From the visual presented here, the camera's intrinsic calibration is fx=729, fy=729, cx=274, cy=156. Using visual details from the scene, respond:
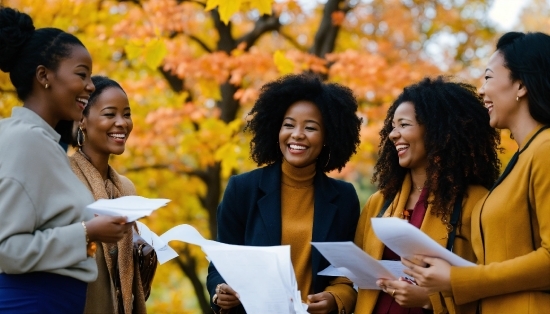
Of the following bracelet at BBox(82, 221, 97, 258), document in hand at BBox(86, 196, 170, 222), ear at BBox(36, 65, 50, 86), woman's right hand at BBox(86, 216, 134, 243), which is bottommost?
bracelet at BBox(82, 221, 97, 258)

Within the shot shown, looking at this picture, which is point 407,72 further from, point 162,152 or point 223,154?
point 162,152

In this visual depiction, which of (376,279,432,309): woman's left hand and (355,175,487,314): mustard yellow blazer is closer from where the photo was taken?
(376,279,432,309): woman's left hand

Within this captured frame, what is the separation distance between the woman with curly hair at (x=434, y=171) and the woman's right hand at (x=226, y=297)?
66 cm

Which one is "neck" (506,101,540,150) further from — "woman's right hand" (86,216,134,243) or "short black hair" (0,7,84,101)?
"short black hair" (0,7,84,101)

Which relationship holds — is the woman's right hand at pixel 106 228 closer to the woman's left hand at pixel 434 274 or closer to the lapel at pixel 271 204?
the lapel at pixel 271 204

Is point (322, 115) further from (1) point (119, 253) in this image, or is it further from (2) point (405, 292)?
(1) point (119, 253)

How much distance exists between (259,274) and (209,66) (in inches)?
214

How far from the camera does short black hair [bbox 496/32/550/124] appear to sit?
10.7 ft

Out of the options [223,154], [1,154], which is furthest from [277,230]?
[223,154]

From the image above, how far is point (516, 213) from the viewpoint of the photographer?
3209 millimetres

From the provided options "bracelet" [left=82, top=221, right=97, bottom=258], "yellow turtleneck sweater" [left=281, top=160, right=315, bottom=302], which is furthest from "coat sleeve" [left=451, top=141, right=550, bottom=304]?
"bracelet" [left=82, top=221, right=97, bottom=258]

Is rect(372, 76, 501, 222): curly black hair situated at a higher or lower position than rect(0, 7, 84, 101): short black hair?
lower

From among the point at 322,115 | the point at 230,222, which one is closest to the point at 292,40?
the point at 322,115

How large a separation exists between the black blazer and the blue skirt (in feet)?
3.62
